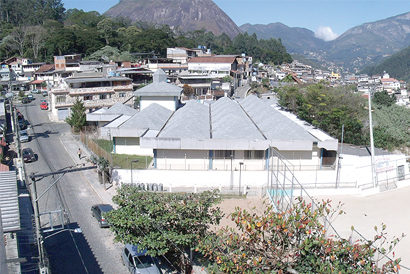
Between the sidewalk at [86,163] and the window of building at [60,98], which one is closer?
the sidewalk at [86,163]

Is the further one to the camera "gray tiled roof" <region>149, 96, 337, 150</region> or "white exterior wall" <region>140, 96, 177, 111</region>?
"white exterior wall" <region>140, 96, 177, 111</region>

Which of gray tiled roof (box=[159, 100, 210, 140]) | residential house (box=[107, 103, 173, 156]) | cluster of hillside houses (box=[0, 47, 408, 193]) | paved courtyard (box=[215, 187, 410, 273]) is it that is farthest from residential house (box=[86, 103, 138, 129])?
paved courtyard (box=[215, 187, 410, 273])

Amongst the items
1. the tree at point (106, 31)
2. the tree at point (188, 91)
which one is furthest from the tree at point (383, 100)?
the tree at point (106, 31)

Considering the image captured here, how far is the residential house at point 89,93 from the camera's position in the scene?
41.3 meters

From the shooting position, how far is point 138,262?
12422 millimetres

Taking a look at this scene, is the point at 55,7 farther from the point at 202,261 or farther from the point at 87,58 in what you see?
the point at 202,261

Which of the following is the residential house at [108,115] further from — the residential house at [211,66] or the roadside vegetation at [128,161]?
the residential house at [211,66]

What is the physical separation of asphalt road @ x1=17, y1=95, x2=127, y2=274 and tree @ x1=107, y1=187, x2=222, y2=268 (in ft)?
6.24

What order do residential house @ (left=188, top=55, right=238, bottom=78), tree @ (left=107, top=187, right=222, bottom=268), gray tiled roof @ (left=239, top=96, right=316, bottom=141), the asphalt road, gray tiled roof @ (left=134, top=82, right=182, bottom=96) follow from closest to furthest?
tree @ (left=107, top=187, right=222, bottom=268), the asphalt road, gray tiled roof @ (left=239, top=96, right=316, bottom=141), gray tiled roof @ (left=134, top=82, right=182, bottom=96), residential house @ (left=188, top=55, right=238, bottom=78)

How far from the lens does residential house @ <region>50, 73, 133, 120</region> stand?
41281mm

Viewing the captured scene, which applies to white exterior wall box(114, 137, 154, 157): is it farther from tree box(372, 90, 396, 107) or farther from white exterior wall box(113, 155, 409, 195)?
tree box(372, 90, 396, 107)

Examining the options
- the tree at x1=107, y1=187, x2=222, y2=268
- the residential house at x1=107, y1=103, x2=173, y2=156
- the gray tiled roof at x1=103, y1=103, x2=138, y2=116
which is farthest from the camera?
the gray tiled roof at x1=103, y1=103, x2=138, y2=116

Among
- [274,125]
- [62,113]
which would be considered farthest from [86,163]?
[62,113]

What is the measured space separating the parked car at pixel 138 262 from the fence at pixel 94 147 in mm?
10943
